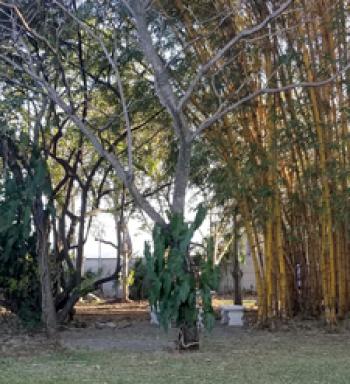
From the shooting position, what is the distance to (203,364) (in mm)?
8281

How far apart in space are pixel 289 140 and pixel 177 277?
3648 mm

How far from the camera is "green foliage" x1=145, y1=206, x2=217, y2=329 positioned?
9148 millimetres

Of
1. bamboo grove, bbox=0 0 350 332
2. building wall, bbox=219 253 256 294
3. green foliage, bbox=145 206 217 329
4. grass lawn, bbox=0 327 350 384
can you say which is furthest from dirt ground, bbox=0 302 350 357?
building wall, bbox=219 253 256 294

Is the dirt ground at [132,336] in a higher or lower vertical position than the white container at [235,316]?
lower

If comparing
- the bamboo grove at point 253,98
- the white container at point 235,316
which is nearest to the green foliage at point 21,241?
the bamboo grove at point 253,98

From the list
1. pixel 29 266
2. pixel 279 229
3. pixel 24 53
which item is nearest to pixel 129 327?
pixel 29 266

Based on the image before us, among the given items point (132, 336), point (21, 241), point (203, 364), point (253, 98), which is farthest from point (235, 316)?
point (203, 364)

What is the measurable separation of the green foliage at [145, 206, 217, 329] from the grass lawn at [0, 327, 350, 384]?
0.54 meters

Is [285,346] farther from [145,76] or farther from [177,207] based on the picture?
[145,76]

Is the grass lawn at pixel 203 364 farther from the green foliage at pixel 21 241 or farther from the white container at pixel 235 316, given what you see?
the green foliage at pixel 21 241

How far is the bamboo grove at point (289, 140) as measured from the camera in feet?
37.8

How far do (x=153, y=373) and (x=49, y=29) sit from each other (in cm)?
624

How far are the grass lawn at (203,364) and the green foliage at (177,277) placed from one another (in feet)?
1.77

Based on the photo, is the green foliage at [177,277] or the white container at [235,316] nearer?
the green foliage at [177,277]
